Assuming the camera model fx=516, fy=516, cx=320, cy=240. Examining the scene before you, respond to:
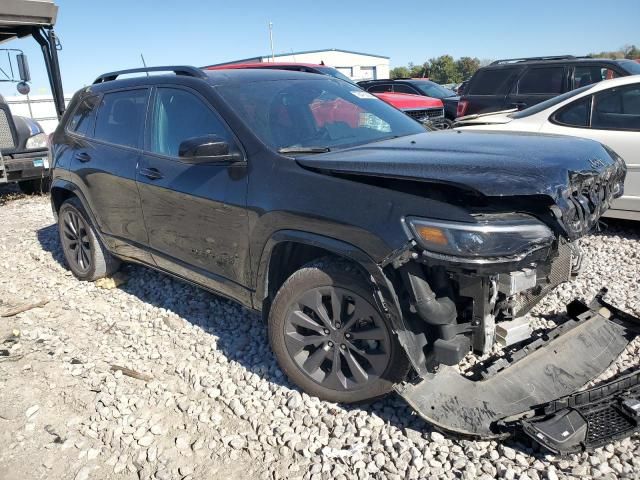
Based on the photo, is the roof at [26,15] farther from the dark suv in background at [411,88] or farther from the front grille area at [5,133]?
the dark suv in background at [411,88]

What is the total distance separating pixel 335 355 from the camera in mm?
2838

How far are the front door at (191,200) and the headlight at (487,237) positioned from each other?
124cm

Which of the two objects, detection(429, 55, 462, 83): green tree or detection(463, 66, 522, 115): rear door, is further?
detection(429, 55, 462, 83): green tree

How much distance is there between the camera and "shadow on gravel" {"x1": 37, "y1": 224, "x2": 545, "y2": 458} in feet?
9.21

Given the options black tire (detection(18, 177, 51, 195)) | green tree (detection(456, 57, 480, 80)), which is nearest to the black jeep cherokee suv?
black tire (detection(18, 177, 51, 195))

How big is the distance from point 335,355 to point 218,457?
31.4 inches

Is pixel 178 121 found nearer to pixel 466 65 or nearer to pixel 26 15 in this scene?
pixel 26 15

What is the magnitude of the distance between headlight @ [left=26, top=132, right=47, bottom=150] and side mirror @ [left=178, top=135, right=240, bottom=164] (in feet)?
24.0

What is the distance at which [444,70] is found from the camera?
53375 millimetres

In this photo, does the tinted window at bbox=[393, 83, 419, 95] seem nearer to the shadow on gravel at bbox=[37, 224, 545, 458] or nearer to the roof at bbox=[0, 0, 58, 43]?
the roof at bbox=[0, 0, 58, 43]

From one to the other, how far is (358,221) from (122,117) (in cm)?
263

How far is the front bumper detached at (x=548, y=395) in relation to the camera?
2.30 metres

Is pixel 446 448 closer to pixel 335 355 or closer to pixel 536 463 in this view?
pixel 536 463

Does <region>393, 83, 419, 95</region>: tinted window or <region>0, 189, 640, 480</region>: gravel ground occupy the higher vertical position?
<region>393, 83, 419, 95</region>: tinted window
